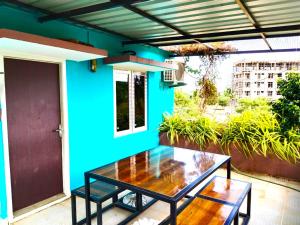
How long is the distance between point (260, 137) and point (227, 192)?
7.93ft

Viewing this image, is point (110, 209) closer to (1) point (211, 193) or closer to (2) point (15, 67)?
(1) point (211, 193)

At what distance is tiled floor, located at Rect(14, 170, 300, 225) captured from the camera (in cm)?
306

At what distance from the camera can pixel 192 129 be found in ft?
18.9

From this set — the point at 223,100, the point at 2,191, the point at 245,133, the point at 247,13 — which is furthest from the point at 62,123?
the point at 223,100

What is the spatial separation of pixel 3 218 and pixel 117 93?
2.85 meters

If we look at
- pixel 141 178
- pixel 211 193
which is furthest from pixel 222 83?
pixel 141 178

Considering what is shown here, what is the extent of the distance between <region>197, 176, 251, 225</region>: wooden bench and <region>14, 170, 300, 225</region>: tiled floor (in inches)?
14.6

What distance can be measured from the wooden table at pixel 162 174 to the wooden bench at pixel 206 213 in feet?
0.65

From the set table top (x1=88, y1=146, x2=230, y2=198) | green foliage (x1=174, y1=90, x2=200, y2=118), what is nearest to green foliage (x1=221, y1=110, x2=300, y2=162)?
green foliage (x1=174, y1=90, x2=200, y2=118)

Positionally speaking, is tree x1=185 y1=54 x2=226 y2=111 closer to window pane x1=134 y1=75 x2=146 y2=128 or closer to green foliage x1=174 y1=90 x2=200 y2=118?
green foliage x1=174 y1=90 x2=200 y2=118

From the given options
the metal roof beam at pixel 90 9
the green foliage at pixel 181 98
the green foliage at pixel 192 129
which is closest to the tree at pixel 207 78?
the green foliage at pixel 181 98

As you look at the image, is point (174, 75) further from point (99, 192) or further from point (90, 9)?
point (99, 192)

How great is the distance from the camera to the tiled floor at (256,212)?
3061mm

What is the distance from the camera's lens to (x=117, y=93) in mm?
4812
